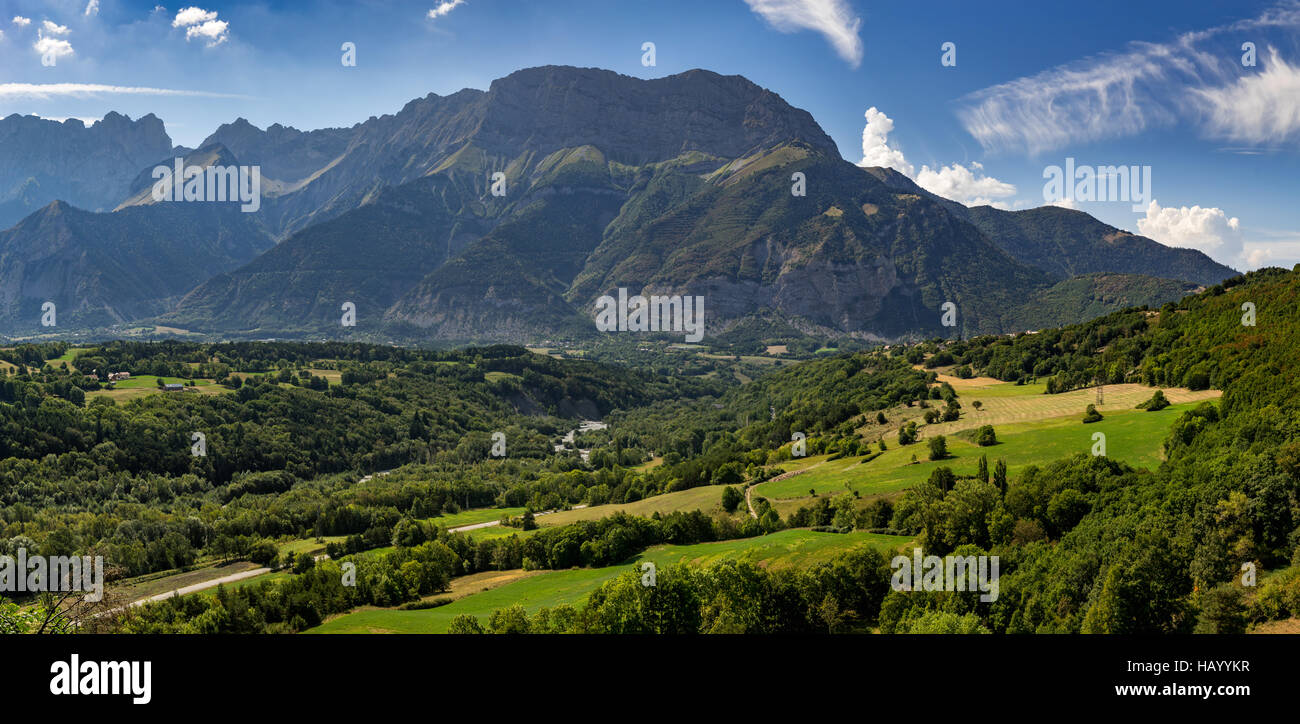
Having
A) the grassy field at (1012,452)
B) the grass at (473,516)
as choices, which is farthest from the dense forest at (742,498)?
the grass at (473,516)

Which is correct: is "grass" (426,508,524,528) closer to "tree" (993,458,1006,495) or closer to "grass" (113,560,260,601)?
"grass" (113,560,260,601)

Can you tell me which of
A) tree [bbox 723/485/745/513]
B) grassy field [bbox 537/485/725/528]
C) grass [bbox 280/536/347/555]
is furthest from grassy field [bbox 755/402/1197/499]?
grass [bbox 280/536/347/555]

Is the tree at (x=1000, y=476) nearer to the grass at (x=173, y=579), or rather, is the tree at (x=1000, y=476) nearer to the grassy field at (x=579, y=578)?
the grassy field at (x=579, y=578)

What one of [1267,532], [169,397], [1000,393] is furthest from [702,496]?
[169,397]

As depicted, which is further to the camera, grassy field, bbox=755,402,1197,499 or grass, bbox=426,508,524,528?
grass, bbox=426,508,524,528

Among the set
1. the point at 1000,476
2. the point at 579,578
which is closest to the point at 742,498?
the point at 579,578

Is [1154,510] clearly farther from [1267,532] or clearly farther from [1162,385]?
[1162,385]
